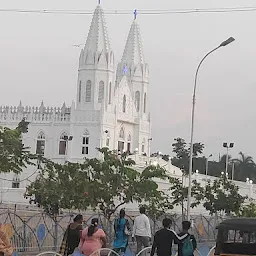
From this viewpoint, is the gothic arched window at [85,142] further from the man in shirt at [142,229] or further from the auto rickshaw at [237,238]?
the auto rickshaw at [237,238]

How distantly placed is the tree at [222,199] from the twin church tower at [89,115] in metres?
42.6

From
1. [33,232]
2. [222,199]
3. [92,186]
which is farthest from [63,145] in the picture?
[33,232]

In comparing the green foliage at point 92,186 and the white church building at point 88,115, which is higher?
the white church building at point 88,115

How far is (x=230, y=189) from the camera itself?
43.4 m

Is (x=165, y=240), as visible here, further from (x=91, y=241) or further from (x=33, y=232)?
(x=33, y=232)

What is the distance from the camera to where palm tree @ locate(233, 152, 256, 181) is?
127762 millimetres

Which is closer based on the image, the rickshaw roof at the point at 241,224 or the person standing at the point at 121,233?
the rickshaw roof at the point at 241,224

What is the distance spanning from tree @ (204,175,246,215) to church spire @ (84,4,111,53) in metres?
47.5

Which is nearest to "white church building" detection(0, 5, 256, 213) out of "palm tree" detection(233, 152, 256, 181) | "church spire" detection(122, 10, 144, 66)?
"church spire" detection(122, 10, 144, 66)

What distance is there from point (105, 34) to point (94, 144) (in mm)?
13588

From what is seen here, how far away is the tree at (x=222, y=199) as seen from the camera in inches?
1639

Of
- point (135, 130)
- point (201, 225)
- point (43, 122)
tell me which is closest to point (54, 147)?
point (43, 122)

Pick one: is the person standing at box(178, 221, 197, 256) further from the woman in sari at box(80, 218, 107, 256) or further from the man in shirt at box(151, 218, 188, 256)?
the woman in sari at box(80, 218, 107, 256)

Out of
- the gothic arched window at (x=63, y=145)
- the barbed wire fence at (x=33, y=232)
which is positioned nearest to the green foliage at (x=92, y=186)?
the barbed wire fence at (x=33, y=232)
